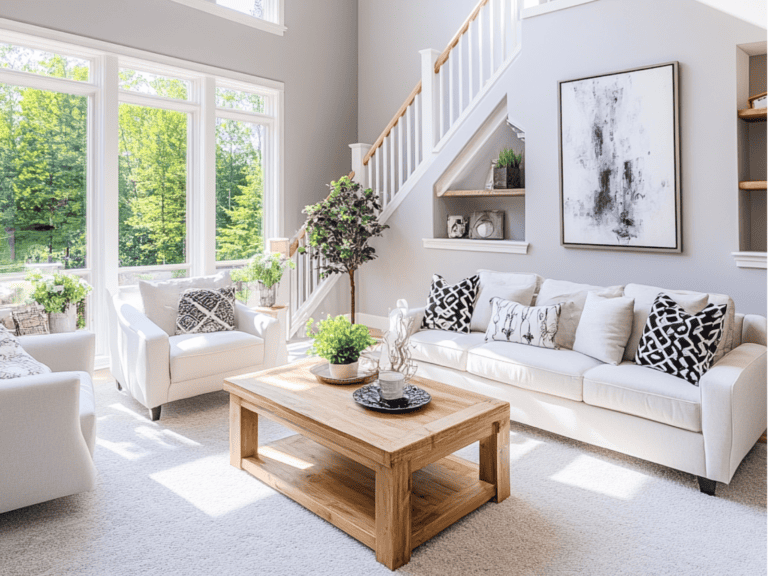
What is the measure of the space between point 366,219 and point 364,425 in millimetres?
3621

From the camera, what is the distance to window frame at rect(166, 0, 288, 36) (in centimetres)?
548

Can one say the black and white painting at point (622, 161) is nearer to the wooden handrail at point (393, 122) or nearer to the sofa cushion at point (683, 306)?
the sofa cushion at point (683, 306)

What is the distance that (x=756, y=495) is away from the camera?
2678 mm

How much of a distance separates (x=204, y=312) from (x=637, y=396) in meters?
2.90

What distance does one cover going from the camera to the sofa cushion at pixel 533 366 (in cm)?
316

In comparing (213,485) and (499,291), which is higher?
(499,291)

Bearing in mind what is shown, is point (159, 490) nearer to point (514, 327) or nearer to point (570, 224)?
point (514, 327)

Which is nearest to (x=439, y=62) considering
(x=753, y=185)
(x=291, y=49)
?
(x=291, y=49)

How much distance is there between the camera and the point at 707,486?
8.82ft

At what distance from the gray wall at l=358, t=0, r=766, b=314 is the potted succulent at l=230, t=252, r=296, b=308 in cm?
152

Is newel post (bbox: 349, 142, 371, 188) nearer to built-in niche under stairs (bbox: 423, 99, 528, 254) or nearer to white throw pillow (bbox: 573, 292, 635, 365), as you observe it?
built-in niche under stairs (bbox: 423, 99, 528, 254)

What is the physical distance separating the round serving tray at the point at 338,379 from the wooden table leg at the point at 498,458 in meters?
0.69

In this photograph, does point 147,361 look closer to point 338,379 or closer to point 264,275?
point 338,379

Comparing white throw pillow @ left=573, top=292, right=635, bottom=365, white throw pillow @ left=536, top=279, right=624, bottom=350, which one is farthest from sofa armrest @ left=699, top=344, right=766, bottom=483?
white throw pillow @ left=536, top=279, right=624, bottom=350
